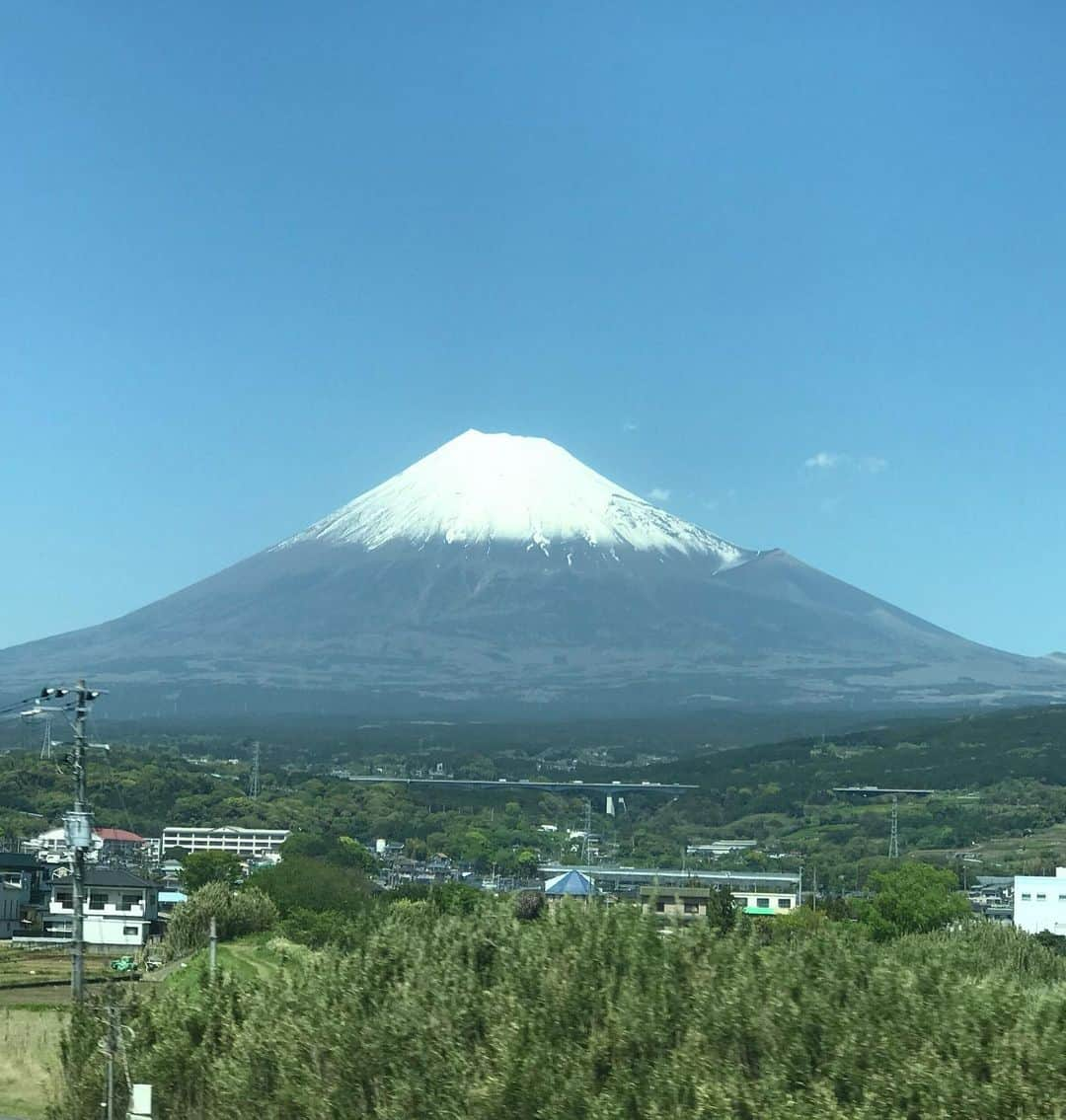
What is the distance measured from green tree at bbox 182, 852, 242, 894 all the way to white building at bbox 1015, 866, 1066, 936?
34.1m

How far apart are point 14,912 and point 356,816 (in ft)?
244

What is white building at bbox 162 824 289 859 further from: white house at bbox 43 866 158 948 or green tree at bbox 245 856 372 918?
green tree at bbox 245 856 372 918

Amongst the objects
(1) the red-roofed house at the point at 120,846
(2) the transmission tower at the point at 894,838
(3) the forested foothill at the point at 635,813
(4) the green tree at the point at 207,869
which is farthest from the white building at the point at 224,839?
(2) the transmission tower at the point at 894,838

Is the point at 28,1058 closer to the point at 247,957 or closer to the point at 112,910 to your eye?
the point at 247,957

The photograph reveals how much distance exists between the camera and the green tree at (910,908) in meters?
66.1

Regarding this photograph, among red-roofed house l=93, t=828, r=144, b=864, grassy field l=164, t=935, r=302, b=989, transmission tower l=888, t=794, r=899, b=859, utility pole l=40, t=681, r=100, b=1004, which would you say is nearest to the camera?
utility pole l=40, t=681, r=100, b=1004

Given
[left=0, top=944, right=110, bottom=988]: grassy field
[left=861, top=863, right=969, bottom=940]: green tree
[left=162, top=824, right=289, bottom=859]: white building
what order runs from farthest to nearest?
[left=162, top=824, right=289, bottom=859]: white building, [left=861, top=863, right=969, bottom=940]: green tree, [left=0, top=944, right=110, bottom=988]: grassy field

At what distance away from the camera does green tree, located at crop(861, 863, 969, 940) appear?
217 ft

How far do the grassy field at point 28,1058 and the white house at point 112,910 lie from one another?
92.4ft

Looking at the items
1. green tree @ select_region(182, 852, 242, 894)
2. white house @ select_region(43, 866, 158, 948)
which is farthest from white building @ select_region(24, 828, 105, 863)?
white house @ select_region(43, 866, 158, 948)

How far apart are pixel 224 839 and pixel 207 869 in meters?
41.8

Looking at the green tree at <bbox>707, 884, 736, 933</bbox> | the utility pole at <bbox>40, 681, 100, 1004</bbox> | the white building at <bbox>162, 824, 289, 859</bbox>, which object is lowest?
the white building at <bbox>162, 824, 289, 859</bbox>

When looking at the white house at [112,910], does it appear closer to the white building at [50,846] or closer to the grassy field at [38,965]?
the grassy field at [38,965]

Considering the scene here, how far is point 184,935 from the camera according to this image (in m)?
60.2
